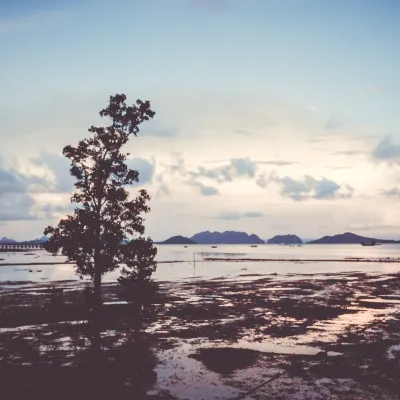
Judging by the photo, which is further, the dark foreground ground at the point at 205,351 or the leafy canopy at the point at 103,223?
the leafy canopy at the point at 103,223

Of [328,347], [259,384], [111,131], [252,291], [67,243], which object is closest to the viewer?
[259,384]

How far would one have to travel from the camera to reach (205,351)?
20719mm

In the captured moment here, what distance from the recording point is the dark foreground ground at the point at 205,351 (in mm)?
15008

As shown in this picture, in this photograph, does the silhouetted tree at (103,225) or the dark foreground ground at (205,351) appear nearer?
the dark foreground ground at (205,351)

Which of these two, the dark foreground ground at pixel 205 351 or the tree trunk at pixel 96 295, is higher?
the tree trunk at pixel 96 295

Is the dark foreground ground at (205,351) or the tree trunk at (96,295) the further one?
the tree trunk at (96,295)

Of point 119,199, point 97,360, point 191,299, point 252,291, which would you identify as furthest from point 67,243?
point 252,291

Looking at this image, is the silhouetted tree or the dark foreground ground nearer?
the dark foreground ground

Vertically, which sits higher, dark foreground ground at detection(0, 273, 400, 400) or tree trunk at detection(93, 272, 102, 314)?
tree trunk at detection(93, 272, 102, 314)

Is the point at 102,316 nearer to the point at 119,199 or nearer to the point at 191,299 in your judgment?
the point at 119,199

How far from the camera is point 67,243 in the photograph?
29.1 m

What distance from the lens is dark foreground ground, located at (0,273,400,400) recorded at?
15.0 meters

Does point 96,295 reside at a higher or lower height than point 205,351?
higher

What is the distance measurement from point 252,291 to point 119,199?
2346 cm
